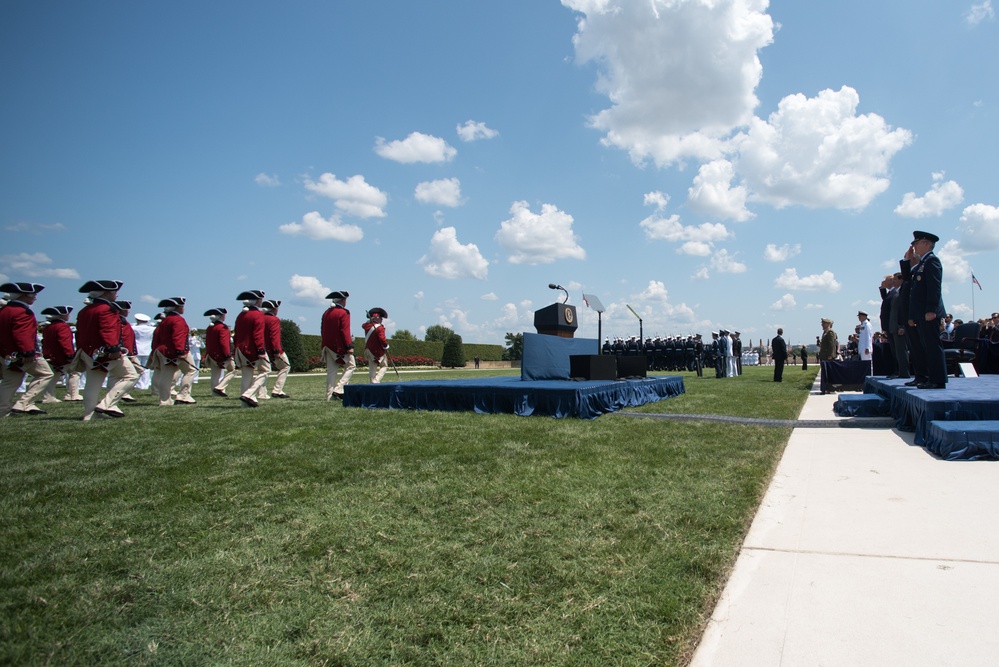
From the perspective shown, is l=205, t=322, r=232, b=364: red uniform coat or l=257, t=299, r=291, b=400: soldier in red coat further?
l=205, t=322, r=232, b=364: red uniform coat

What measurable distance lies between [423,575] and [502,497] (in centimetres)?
125

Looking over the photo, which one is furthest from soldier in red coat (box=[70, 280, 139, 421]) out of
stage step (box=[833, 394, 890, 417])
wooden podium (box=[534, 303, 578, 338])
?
stage step (box=[833, 394, 890, 417])

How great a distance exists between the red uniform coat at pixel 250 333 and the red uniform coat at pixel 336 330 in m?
1.23

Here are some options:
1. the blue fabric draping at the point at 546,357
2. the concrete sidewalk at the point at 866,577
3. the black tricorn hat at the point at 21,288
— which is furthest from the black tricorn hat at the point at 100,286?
the concrete sidewalk at the point at 866,577

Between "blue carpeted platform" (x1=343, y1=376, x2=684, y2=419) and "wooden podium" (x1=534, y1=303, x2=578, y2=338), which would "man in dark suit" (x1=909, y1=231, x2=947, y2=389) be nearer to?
"blue carpeted platform" (x1=343, y1=376, x2=684, y2=419)

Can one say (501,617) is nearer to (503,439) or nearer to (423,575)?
(423,575)

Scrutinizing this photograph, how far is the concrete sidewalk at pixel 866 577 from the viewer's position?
76.5 inches

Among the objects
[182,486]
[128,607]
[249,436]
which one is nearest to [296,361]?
[249,436]

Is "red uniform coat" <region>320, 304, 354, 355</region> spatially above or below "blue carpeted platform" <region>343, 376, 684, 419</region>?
above

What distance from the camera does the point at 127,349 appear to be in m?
8.88

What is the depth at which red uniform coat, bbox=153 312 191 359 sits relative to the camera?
422 inches

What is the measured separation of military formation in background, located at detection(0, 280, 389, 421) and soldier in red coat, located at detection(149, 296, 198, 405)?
2cm

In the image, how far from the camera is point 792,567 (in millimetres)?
2674

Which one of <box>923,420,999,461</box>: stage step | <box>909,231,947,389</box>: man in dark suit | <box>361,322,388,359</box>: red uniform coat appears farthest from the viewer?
<box>361,322,388,359</box>: red uniform coat
